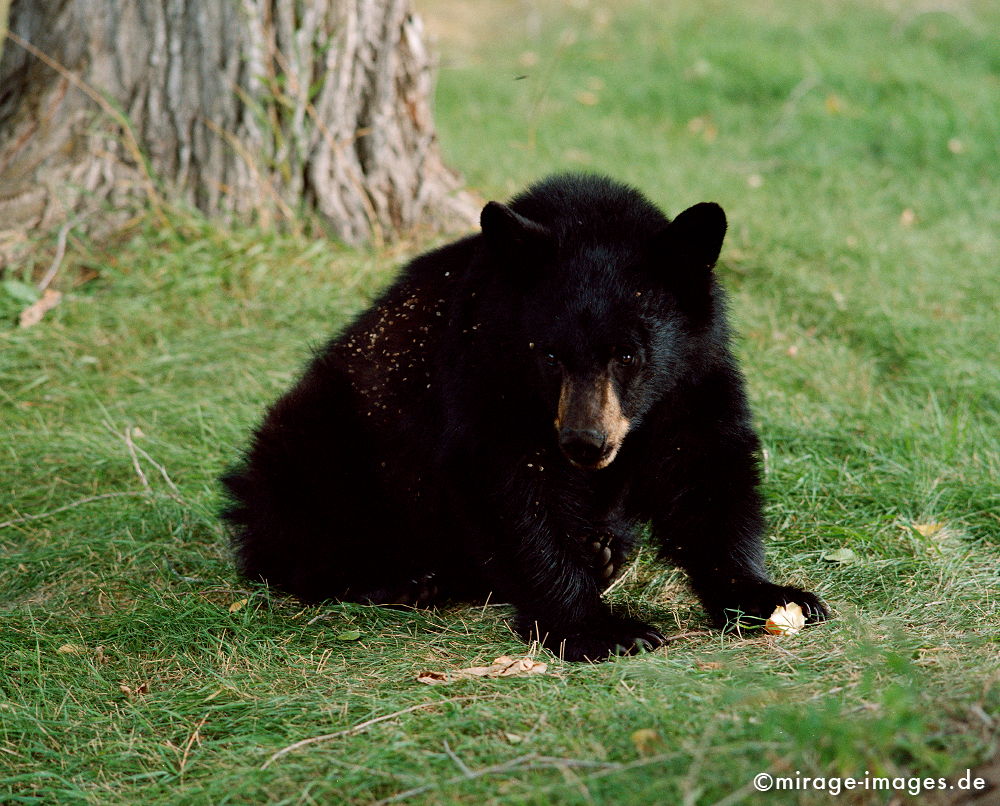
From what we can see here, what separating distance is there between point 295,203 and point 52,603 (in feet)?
9.50

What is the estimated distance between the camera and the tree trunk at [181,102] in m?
5.79

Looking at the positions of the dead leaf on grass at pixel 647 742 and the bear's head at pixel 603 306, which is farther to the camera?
the bear's head at pixel 603 306

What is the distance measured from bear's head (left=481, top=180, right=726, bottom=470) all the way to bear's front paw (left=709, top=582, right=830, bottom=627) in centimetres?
63

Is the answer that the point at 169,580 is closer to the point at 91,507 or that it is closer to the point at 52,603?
the point at 52,603

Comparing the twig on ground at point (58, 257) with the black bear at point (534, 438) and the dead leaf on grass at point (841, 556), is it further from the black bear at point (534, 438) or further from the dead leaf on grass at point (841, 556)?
the dead leaf on grass at point (841, 556)

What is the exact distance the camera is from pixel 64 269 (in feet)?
18.8

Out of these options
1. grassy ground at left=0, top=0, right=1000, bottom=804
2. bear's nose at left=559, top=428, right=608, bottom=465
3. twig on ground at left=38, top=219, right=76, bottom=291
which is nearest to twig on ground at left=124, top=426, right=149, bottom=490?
grassy ground at left=0, top=0, right=1000, bottom=804

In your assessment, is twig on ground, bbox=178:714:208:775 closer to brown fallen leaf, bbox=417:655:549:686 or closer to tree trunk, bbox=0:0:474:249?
brown fallen leaf, bbox=417:655:549:686

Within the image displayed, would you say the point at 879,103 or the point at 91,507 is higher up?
the point at 879,103

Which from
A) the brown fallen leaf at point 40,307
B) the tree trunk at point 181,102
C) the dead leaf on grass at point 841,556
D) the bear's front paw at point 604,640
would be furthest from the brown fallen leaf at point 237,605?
the tree trunk at point 181,102

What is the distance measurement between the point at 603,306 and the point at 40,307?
355 cm

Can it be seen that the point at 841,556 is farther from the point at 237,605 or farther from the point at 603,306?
the point at 237,605

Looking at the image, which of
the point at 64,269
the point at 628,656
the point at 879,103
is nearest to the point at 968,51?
the point at 879,103

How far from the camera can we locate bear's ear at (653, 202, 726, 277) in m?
3.10
